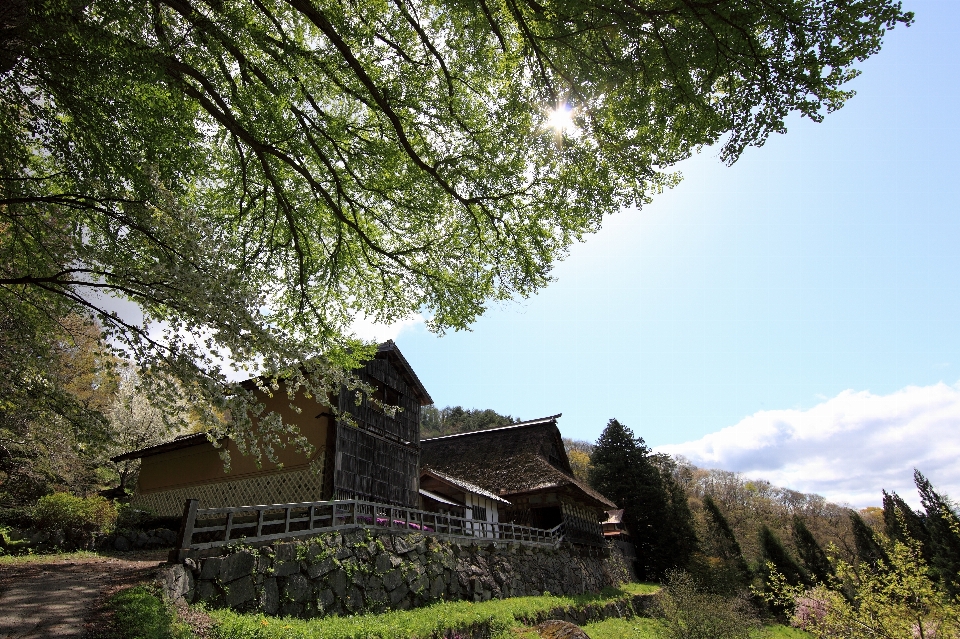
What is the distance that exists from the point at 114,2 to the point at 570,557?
26.2m

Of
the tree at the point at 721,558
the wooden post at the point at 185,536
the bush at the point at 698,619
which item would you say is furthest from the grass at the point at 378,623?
the tree at the point at 721,558

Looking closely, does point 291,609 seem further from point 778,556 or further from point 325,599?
point 778,556

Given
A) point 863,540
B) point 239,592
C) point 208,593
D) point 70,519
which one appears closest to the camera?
point 208,593

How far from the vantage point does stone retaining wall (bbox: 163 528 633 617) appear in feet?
31.5

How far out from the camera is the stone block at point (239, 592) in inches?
376

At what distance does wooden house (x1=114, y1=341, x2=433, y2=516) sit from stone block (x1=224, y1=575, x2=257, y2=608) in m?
5.57

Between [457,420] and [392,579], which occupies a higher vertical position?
[457,420]

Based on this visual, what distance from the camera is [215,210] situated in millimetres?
10883

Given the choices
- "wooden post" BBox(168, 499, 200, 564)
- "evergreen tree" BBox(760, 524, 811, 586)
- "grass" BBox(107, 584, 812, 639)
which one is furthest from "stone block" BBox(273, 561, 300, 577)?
"evergreen tree" BBox(760, 524, 811, 586)

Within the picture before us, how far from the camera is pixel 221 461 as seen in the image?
18.8 meters

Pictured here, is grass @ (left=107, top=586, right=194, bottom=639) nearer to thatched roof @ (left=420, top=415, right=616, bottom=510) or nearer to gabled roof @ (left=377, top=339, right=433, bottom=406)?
gabled roof @ (left=377, top=339, right=433, bottom=406)

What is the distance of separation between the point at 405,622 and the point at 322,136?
1085cm

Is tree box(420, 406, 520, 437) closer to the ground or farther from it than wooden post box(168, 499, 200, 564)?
farther from it

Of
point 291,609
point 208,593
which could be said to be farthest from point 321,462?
point 208,593
